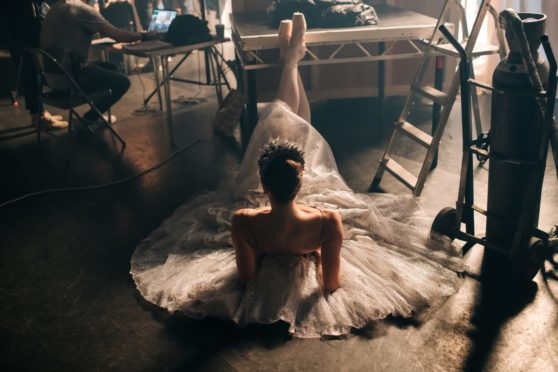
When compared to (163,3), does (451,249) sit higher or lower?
lower

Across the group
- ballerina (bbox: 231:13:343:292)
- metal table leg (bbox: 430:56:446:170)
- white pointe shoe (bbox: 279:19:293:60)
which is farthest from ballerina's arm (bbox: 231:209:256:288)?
metal table leg (bbox: 430:56:446:170)

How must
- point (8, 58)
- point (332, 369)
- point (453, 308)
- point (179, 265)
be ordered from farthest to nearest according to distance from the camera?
point (8, 58) → point (179, 265) → point (453, 308) → point (332, 369)

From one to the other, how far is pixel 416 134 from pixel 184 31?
2.20m

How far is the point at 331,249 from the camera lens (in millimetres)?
2883

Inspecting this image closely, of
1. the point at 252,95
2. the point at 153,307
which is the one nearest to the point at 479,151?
the point at 153,307

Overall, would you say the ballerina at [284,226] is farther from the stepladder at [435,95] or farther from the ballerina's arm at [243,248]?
the stepladder at [435,95]

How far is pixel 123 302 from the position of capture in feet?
10.3

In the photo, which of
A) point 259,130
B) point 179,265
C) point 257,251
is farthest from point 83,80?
point 257,251

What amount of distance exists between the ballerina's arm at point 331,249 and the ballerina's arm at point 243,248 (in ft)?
1.07

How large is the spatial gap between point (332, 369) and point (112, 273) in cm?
140

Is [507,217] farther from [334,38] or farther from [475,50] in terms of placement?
[334,38]

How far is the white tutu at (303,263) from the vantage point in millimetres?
2865

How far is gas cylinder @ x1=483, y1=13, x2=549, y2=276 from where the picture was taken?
9.86 feet

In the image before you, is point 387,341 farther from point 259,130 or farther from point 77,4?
point 77,4
